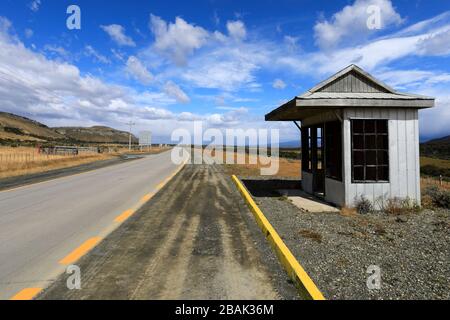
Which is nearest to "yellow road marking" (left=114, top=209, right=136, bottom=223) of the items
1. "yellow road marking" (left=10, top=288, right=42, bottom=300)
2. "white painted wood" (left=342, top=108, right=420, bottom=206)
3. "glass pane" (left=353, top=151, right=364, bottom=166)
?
"yellow road marking" (left=10, top=288, right=42, bottom=300)

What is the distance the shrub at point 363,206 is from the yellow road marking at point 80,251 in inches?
273

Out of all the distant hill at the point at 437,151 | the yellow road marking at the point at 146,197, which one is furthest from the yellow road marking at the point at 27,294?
the distant hill at the point at 437,151

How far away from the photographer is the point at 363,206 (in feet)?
32.0

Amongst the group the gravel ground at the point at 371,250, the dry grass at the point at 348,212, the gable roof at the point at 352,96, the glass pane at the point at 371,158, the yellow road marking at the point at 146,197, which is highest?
the gable roof at the point at 352,96

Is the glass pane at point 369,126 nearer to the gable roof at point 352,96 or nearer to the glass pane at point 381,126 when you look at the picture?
the glass pane at point 381,126

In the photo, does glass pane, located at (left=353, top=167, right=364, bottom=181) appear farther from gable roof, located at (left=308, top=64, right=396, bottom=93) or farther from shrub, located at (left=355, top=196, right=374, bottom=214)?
gable roof, located at (left=308, top=64, right=396, bottom=93)

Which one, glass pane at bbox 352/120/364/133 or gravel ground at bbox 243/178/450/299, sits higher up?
glass pane at bbox 352/120/364/133

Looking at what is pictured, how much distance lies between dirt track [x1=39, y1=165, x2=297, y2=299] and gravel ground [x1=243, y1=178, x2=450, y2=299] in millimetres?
633

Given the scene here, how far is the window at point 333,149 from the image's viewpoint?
1142cm

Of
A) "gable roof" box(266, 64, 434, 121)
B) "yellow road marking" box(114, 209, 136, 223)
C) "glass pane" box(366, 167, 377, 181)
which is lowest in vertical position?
"yellow road marking" box(114, 209, 136, 223)

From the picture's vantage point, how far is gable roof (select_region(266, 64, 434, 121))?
9.69 meters

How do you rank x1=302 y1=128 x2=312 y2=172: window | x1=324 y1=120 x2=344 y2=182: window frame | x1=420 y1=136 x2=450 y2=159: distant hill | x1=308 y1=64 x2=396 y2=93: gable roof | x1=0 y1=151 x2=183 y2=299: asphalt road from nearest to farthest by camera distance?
x1=0 y1=151 x2=183 y2=299: asphalt road
x1=308 y1=64 x2=396 y2=93: gable roof
x1=324 y1=120 x2=344 y2=182: window frame
x1=302 y1=128 x2=312 y2=172: window
x1=420 y1=136 x2=450 y2=159: distant hill

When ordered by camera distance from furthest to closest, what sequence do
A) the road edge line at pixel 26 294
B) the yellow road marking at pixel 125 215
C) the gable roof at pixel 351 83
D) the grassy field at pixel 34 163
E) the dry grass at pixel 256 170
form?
the grassy field at pixel 34 163 < the dry grass at pixel 256 170 < the gable roof at pixel 351 83 < the yellow road marking at pixel 125 215 < the road edge line at pixel 26 294
